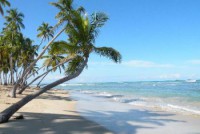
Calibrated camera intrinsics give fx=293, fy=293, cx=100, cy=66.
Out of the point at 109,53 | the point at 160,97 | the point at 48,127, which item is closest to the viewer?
the point at 48,127

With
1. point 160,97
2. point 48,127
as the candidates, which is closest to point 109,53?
point 48,127

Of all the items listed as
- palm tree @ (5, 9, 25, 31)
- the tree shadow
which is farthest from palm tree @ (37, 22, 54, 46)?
the tree shadow

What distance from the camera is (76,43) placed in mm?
16156

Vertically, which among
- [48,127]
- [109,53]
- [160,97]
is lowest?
[48,127]

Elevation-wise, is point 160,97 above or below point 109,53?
below

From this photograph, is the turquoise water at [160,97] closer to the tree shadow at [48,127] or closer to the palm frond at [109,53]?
the palm frond at [109,53]

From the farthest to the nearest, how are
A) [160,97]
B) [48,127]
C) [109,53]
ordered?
1. [160,97]
2. [109,53]
3. [48,127]

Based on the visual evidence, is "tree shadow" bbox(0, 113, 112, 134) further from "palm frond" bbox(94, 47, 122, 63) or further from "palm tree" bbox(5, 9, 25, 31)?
"palm tree" bbox(5, 9, 25, 31)

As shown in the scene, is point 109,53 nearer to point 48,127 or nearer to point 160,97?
point 48,127

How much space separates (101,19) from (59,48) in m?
2.92

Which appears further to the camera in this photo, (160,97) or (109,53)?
(160,97)

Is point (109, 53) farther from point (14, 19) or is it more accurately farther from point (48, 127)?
point (14, 19)

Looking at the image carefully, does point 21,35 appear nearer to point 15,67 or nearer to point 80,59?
point 15,67

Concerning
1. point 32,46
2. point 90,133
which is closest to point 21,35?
point 32,46
